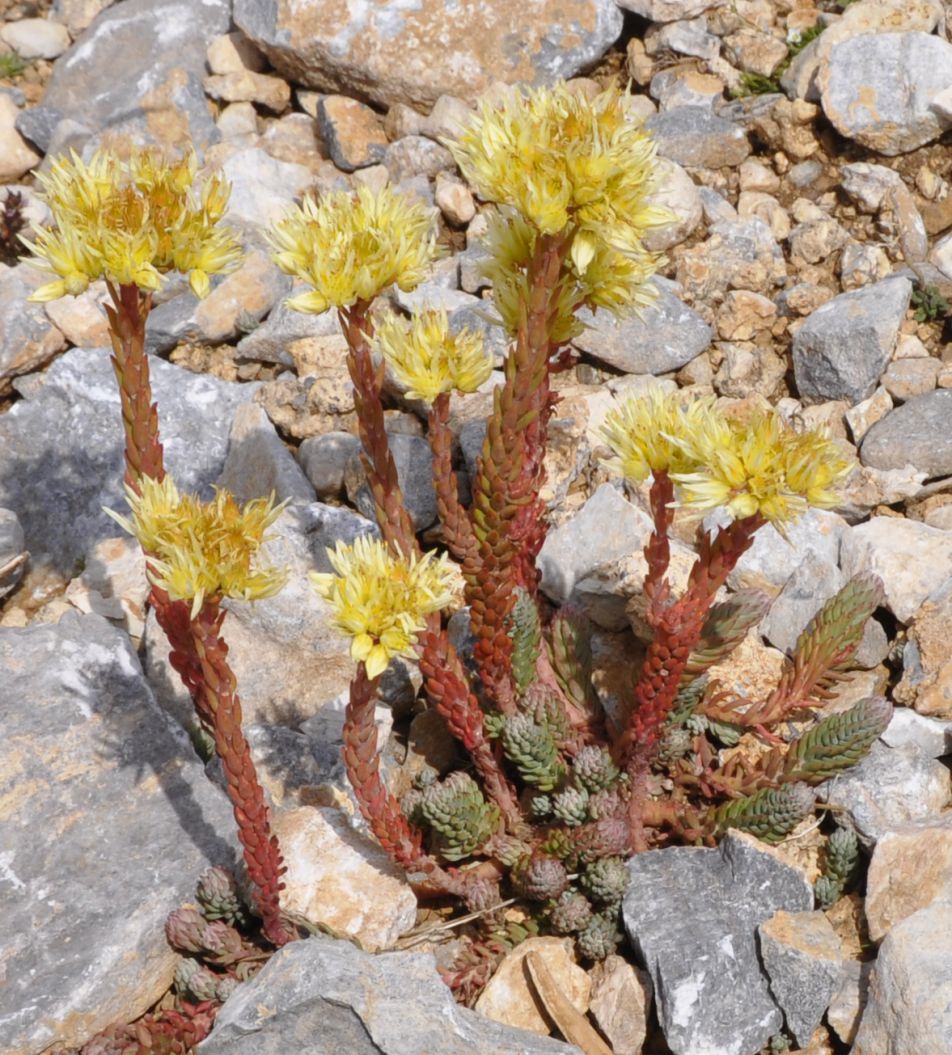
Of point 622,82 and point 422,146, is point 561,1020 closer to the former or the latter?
point 422,146

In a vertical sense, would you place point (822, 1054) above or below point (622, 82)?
below

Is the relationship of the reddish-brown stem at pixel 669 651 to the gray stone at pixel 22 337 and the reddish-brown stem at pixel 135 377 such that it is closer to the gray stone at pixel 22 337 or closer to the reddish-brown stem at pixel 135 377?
the reddish-brown stem at pixel 135 377

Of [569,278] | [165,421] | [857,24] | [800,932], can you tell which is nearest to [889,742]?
[800,932]

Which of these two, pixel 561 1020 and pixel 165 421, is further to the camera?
pixel 165 421

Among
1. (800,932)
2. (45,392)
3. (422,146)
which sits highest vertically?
(422,146)

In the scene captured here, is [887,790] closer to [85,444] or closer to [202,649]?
[202,649]

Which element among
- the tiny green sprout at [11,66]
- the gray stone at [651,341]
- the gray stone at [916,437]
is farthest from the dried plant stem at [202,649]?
the tiny green sprout at [11,66]

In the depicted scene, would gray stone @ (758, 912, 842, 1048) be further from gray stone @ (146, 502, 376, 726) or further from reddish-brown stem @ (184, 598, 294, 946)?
gray stone @ (146, 502, 376, 726)
